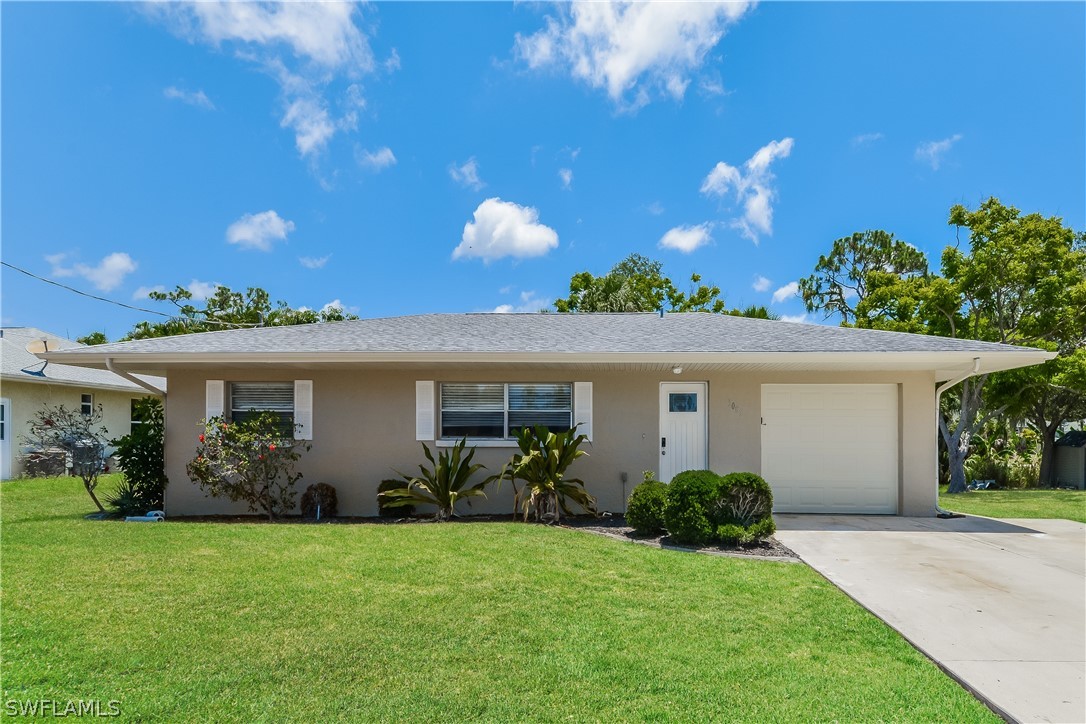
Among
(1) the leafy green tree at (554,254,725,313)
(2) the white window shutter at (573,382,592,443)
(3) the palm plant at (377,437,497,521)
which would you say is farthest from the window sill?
(1) the leafy green tree at (554,254,725,313)

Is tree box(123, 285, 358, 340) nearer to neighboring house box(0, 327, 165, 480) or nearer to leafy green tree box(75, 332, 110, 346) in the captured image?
leafy green tree box(75, 332, 110, 346)

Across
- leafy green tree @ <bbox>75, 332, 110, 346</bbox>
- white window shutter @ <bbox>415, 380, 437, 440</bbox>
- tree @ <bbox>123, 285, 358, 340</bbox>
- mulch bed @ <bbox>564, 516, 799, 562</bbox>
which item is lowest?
mulch bed @ <bbox>564, 516, 799, 562</bbox>

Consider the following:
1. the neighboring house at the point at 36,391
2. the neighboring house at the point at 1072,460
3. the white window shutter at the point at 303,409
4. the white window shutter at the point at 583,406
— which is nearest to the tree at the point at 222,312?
the neighboring house at the point at 36,391

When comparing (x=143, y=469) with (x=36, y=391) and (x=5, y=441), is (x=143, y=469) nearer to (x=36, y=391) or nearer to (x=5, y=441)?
(x=5, y=441)

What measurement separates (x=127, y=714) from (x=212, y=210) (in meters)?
18.7

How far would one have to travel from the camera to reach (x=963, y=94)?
11.6 meters

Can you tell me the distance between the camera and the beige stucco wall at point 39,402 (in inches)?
565

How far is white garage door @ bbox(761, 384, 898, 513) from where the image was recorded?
377 inches

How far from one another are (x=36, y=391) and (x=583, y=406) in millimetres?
15343

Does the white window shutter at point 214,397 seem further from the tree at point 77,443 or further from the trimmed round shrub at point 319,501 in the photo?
the trimmed round shrub at point 319,501

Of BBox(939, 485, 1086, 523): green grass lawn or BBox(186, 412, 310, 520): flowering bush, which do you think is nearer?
Result: BBox(186, 412, 310, 520): flowering bush

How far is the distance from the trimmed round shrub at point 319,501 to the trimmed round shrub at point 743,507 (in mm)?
5894

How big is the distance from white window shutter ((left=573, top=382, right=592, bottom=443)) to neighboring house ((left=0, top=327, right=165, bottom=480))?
31.9 feet

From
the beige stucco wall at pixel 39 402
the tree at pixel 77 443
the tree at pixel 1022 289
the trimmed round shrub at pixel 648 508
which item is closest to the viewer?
the trimmed round shrub at pixel 648 508
